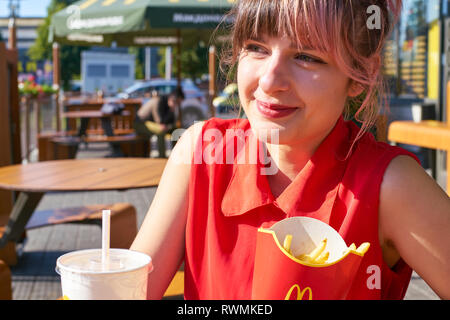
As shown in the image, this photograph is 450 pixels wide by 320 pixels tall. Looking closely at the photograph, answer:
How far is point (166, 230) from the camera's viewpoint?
4.50 ft

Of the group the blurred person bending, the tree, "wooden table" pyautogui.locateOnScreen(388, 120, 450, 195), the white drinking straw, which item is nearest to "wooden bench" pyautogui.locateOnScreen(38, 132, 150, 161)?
the blurred person bending

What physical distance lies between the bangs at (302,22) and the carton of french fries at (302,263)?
1.20ft

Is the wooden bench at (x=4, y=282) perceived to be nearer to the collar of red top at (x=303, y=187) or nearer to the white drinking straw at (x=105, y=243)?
the collar of red top at (x=303, y=187)

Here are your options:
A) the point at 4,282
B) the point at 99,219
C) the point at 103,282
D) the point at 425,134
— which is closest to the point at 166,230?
the point at 103,282

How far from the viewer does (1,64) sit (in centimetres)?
477

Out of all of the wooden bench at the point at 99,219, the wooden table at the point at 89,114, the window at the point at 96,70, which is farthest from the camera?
the window at the point at 96,70

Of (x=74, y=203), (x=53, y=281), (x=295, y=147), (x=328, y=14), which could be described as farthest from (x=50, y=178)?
(x=74, y=203)

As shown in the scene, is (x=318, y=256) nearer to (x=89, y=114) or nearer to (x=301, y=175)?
(x=301, y=175)

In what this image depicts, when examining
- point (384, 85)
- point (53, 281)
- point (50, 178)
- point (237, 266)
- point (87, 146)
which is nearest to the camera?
point (237, 266)

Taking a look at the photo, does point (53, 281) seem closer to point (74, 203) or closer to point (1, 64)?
point (1, 64)

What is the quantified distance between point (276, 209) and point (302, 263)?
1.38 feet

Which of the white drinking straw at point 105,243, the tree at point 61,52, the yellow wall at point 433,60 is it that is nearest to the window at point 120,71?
the tree at point 61,52

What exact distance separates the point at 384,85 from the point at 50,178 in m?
2.53

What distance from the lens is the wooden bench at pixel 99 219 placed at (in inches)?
168
